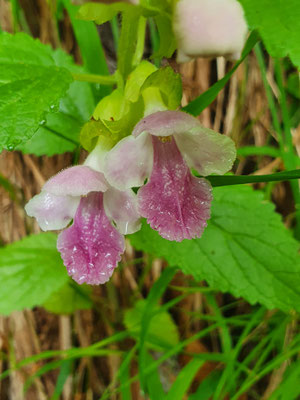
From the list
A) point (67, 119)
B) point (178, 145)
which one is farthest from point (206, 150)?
point (67, 119)

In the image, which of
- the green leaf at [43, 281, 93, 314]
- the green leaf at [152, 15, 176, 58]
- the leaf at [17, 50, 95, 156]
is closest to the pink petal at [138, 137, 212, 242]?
the green leaf at [152, 15, 176, 58]

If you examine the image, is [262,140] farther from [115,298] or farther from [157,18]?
[157,18]

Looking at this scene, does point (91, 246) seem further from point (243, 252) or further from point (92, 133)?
point (243, 252)

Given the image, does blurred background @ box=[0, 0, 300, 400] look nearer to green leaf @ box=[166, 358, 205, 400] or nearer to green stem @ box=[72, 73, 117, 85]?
green leaf @ box=[166, 358, 205, 400]

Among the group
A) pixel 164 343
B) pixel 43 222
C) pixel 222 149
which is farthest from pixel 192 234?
pixel 164 343

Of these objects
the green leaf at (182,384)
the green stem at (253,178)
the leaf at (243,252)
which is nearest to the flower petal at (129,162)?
the green stem at (253,178)

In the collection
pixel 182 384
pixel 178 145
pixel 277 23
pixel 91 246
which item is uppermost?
pixel 277 23
